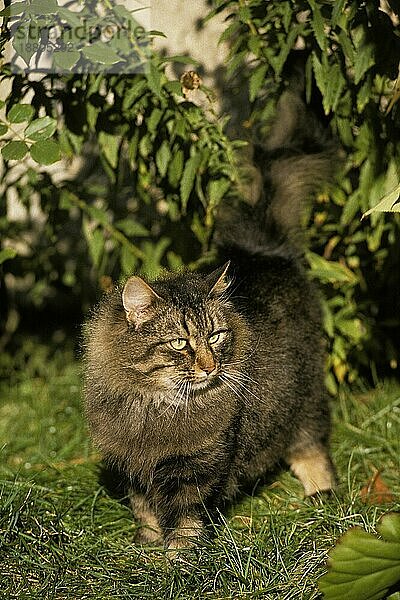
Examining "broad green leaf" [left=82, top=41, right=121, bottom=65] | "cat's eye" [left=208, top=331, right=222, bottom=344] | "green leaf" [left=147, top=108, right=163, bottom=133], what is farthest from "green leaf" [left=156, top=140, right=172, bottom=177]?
"cat's eye" [left=208, top=331, right=222, bottom=344]

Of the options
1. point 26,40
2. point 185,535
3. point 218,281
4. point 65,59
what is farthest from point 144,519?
point 26,40

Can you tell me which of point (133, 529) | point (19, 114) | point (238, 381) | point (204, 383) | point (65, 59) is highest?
point (65, 59)

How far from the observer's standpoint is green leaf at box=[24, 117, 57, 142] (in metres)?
2.63

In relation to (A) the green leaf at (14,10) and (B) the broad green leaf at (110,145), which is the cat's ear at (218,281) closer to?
(B) the broad green leaf at (110,145)

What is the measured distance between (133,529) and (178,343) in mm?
799

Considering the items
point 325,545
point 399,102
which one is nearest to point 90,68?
point 399,102

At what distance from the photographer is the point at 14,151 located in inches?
102

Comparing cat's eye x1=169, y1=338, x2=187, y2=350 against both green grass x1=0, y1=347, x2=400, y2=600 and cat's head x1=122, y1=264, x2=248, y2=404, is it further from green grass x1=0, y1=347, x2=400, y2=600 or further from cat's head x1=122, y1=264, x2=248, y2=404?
green grass x1=0, y1=347, x2=400, y2=600

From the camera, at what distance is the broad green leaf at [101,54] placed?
8.99ft

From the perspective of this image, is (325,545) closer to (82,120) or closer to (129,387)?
(129,387)

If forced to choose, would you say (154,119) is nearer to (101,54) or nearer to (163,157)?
(163,157)

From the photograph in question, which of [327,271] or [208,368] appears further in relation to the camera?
[327,271]

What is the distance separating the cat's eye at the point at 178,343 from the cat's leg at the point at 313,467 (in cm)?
92

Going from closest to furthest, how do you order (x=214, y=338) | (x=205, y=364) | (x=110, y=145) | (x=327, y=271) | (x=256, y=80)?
(x=205, y=364)
(x=214, y=338)
(x=256, y=80)
(x=110, y=145)
(x=327, y=271)
